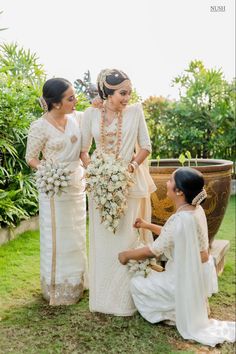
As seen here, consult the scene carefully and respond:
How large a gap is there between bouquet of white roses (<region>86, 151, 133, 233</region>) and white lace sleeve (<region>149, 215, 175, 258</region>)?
0.32m

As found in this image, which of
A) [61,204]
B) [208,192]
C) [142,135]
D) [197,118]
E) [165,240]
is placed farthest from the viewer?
[197,118]

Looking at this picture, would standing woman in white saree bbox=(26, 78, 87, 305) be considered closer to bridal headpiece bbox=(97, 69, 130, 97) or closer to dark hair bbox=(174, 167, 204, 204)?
bridal headpiece bbox=(97, 69, 130, 97)

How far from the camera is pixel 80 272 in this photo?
155 inches

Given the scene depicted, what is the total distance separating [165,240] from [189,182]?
0.44m

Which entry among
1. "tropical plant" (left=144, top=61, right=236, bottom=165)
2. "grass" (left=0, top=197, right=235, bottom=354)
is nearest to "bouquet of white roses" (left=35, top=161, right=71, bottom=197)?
"grass" (left=0, top=197, right=235, bottom=354)

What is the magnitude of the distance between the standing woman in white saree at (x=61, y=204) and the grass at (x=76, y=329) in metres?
0.21

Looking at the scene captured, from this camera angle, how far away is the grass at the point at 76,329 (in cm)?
315

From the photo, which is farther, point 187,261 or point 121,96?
point 121,96

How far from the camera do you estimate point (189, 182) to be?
3188 mm

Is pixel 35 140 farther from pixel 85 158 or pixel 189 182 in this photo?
pixel 189 182

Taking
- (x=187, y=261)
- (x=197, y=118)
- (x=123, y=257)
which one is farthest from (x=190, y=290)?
(x=197, y=118)

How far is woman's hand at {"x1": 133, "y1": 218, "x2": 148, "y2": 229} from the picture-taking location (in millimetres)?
3573

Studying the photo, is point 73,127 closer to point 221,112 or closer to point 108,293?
point 108,293

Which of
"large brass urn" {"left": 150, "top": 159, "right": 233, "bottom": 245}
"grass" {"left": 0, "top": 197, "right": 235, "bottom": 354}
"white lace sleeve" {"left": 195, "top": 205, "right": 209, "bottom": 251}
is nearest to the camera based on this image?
"grass" {"left": 0, "top": 197, "right": 235, "bottom": 354}
